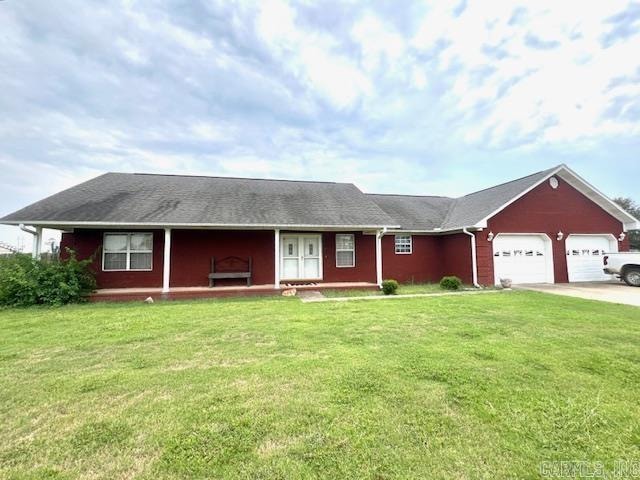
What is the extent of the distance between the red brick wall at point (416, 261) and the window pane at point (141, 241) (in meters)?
10.1

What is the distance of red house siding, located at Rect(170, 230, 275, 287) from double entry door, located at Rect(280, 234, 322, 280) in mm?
522

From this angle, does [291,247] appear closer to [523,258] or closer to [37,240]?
[37,240]

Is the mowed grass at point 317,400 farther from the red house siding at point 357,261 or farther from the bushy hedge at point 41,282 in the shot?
the red house siding at point 357,261

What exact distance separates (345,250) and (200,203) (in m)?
6.47

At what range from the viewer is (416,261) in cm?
1480

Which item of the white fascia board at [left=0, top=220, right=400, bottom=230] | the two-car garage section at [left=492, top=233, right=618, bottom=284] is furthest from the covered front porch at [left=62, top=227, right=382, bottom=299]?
the two-car garage section at [left=492, top=233, right=618, bottom=284]

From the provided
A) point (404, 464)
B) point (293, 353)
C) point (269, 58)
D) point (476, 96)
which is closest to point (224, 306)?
point (293, 353)

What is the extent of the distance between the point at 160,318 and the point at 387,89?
44.5 feet

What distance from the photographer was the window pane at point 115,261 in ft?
37.9

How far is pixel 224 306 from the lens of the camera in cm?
880

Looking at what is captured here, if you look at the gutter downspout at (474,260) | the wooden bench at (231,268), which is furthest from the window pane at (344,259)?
the gutter downspout at (474,260)

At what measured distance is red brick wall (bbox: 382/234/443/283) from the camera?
1441 centimetres

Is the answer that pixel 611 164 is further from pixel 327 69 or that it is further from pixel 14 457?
pixel 14 457

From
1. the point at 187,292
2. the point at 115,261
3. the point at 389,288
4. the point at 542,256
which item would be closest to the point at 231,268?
the point at 187,292
